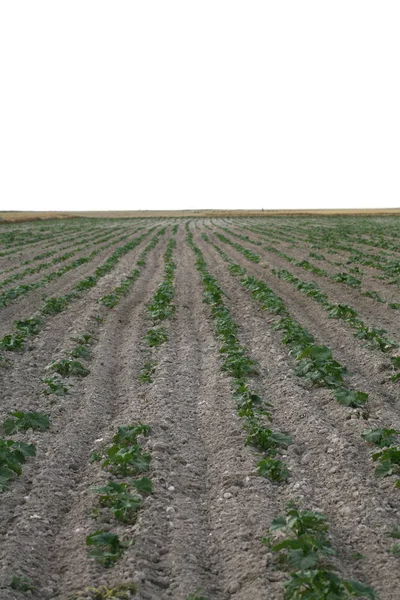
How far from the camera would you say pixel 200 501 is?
→ 5.82m

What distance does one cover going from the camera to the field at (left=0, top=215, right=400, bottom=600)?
15.1 feet

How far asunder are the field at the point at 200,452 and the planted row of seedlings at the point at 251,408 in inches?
1.2

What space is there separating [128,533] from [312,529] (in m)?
1.63

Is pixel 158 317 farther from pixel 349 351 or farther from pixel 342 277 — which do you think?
pixel 342 277

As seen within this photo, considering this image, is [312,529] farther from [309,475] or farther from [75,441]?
[75,441]

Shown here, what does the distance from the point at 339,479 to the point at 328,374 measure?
3.17m

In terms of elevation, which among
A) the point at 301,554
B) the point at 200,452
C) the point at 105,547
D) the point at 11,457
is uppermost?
the point at 301,554

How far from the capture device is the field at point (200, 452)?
4.59m

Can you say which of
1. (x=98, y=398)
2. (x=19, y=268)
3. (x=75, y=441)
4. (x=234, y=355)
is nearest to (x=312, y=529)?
(x=75, y=441)

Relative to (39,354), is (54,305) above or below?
above

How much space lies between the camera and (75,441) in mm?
7184

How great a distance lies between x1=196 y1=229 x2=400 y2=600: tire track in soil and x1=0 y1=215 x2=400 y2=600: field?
21mm

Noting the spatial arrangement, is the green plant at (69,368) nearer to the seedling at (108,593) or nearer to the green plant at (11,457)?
the green plant at (11,457)

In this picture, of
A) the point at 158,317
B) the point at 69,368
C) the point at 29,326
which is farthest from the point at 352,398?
the point at 29,326
